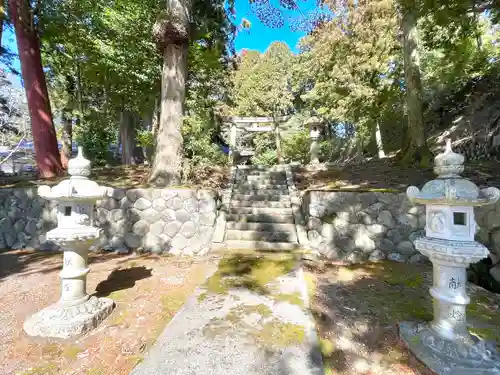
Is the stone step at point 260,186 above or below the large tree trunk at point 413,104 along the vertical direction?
below

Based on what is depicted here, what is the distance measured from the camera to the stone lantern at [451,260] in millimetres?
2070

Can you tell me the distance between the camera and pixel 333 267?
426 cm

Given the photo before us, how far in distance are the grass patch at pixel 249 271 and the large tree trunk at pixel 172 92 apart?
252cm

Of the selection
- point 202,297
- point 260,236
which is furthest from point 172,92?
point 202,297

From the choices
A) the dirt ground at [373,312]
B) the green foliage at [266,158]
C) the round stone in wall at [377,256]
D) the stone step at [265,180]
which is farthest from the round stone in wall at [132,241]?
the green foliage at [266,158]

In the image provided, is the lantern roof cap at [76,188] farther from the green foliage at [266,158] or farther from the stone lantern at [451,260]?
the green foliage at [266,158]

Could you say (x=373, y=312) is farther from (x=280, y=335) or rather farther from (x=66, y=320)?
(x=66, y=320)

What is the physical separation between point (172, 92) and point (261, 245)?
13.2 ft

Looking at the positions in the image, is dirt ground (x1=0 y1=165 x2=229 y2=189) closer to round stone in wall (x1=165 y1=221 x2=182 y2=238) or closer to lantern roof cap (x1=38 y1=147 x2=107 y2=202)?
round stone in wall (x1=165 y1=221 x2=182 y2=238)

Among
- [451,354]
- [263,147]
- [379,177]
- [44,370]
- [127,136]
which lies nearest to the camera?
[44,370]

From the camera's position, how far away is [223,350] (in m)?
2.04

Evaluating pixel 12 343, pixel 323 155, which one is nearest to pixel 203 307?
pixel 12 343

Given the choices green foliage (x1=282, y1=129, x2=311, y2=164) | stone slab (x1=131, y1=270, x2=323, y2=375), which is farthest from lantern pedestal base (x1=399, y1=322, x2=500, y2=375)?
green foliage (x1=282, y1=129, x2=311, y2=164)

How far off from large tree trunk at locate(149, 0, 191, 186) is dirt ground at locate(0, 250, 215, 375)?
1891mm
